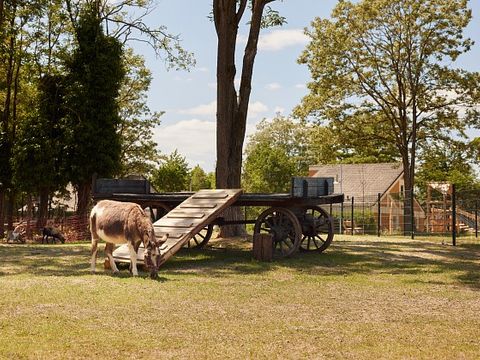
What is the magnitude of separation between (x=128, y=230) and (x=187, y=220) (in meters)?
2.61

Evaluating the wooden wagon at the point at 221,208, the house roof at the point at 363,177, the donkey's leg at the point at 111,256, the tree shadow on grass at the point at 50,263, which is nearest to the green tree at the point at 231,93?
the wooden wagon at the point at 221,208

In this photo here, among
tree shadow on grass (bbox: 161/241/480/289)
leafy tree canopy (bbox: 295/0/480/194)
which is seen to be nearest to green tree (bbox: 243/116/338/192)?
leafy tree canopy (bbox: 295/0/480/194)

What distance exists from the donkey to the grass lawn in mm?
382

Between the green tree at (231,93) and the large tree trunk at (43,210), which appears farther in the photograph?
the large tree trunk at (43,210)

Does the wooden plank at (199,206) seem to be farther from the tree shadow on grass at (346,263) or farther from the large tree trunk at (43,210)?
the large tree trunk at (43,210)

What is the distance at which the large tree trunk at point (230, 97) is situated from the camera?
21.0 metres

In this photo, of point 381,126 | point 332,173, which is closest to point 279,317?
point 381,126

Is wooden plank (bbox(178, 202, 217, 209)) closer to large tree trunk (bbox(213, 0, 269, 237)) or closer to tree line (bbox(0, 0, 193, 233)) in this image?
large tree trunk (bbox(213, 0, 269, 237))

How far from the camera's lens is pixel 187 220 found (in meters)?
14.2

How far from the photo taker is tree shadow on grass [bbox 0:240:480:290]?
13.0 metres

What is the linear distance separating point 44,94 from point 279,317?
82.7 ft

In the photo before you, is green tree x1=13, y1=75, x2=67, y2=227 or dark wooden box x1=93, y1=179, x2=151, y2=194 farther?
green tree x1=13, y1=75, x2=67, y2=227

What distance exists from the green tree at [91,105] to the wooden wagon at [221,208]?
10782 millimetres

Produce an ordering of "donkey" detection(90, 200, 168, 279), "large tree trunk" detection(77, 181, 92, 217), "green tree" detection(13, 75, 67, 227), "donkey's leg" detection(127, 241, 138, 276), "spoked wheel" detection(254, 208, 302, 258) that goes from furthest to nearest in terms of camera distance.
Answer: "large tree trunk" detection(77, 181, 92, 217), "green tree" detection(13, 75, 67, 227), "spoked wheel" detection(254, 208, 302, 258), "donkey's leg" detection(127, 241, 138, 276), "donkey" detection(90, 200, 168, 279)
